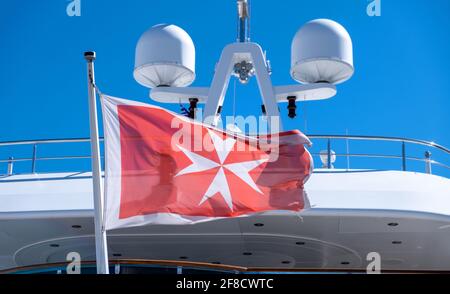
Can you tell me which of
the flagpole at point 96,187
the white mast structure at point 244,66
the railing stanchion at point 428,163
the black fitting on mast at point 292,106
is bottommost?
the flagpole at point 96,187

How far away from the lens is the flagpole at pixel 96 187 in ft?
27.6

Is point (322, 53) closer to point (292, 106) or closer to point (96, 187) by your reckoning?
point (292, 106)

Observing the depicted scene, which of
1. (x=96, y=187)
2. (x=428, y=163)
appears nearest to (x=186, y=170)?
(x=96, y=187)

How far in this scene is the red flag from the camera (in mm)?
8898

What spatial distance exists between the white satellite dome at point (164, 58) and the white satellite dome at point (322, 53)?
6.15ft

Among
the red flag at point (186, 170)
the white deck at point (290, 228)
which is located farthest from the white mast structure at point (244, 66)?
the red flag at point (186, 170)

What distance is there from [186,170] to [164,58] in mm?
5031

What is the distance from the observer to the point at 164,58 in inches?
552

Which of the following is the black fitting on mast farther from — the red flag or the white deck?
the red flag

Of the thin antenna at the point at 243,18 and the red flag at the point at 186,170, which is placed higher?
the thin antenna at the point at 243,18

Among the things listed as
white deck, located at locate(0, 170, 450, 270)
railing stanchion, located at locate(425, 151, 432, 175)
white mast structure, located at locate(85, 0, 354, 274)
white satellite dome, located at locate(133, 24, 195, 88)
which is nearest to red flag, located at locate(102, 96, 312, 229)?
white deck, located at locate(0, 170, 450, 270)

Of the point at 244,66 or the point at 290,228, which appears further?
the point at 244,66

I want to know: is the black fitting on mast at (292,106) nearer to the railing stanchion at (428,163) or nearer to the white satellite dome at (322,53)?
the white satellite dome at (322,53)

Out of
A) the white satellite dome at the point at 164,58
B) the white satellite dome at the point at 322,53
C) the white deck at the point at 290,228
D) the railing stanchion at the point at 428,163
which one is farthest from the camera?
the white satellite dome at the point at 164,58
